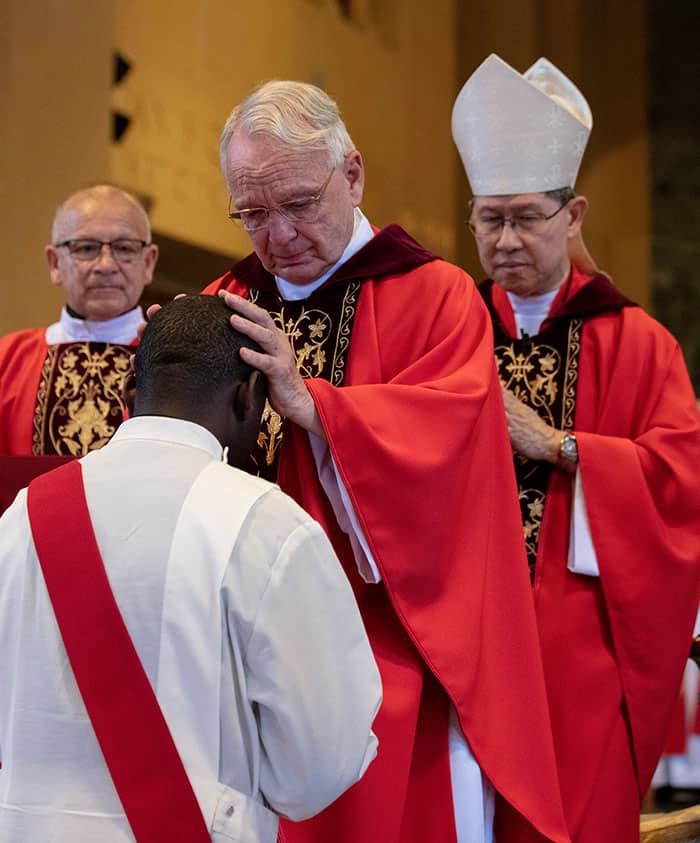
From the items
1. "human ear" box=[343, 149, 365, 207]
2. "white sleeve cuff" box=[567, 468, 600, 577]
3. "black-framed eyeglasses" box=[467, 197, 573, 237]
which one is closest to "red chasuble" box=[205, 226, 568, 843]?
"human ear" box=[343, 149, 365, 207]

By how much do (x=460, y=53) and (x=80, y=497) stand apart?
9.41 metres

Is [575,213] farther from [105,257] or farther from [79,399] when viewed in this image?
[79,399]

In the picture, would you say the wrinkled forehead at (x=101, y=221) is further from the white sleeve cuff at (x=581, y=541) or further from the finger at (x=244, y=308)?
the finger at (x=244, y=308)

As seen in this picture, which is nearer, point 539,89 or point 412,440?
point 412,440

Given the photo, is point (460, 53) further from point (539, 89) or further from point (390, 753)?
point (390, 753)

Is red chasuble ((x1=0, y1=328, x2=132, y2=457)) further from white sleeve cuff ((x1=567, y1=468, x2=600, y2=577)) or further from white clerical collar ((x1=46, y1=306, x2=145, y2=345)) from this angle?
white sleeve cuff ((x1=567, y1=468, x2=600, y2=577))

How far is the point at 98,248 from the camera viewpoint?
4664 mm

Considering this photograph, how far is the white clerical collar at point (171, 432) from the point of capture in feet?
8.41

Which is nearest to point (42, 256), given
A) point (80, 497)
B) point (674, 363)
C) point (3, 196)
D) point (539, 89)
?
point (3, 196)

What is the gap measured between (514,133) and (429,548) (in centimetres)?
178

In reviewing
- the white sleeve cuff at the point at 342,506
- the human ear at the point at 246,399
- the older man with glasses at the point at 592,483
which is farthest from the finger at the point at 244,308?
the older man with glasses at the point at 592,483

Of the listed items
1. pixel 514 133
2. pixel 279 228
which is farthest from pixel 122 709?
pixel 514 133

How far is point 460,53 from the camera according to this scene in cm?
1134

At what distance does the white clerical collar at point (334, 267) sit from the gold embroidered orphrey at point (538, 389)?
0.87 meters
